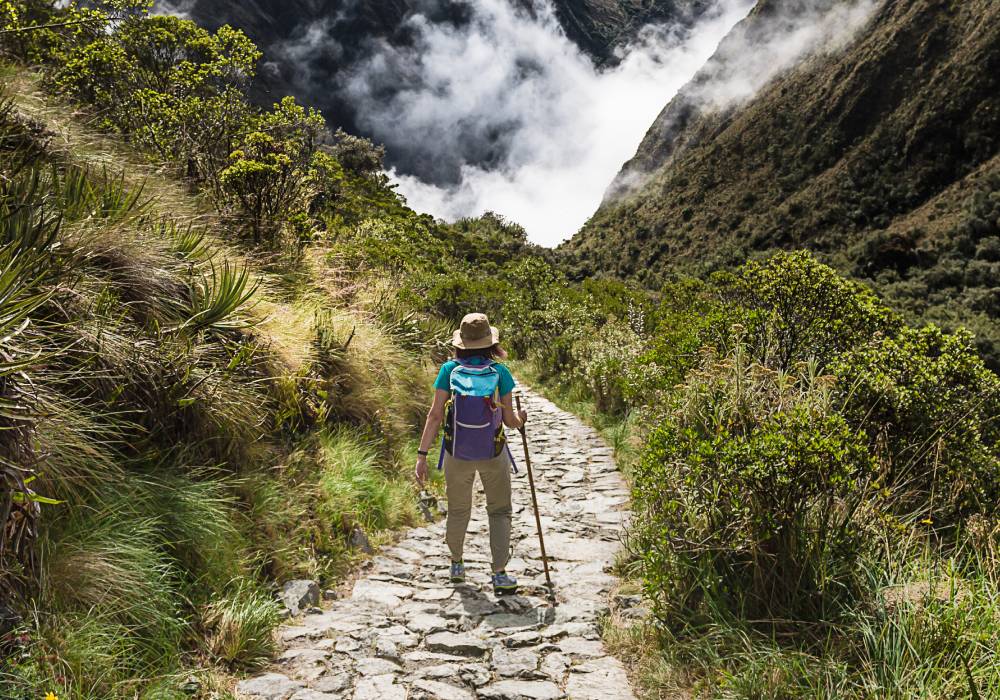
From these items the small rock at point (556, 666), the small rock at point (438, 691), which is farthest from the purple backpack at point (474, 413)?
the small rock at point (438, 691)

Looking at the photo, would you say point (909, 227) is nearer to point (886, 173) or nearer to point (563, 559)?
point (886, 173)

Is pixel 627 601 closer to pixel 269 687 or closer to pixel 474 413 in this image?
pixel 474 413

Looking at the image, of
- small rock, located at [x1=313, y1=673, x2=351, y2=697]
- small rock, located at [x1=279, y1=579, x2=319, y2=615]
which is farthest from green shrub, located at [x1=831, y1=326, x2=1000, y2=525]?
small rock, located at [x1=279, y1=579, x2=319, y2=615]

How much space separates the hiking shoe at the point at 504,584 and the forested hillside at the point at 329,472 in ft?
1.93

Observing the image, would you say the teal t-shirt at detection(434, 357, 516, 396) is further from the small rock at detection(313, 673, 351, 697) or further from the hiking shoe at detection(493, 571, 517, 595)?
the small rock at detection(313, 673, 351, 697)

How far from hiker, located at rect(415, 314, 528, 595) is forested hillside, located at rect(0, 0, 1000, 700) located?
0.86 m

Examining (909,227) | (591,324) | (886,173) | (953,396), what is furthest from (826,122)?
(953,396)

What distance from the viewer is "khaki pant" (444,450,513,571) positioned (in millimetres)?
4398

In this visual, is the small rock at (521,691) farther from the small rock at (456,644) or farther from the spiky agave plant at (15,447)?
the spiky agave plant at (15,447)

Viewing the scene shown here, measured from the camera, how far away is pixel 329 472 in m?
5.32

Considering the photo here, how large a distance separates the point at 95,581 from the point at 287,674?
41.8 inches

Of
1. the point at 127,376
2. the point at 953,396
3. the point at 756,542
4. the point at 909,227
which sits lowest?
the point at 756,542

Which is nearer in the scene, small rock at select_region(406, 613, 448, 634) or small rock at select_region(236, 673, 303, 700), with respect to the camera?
small rock at select_region(236, 673, 303, 700)

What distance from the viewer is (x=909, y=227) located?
62.7 meters
